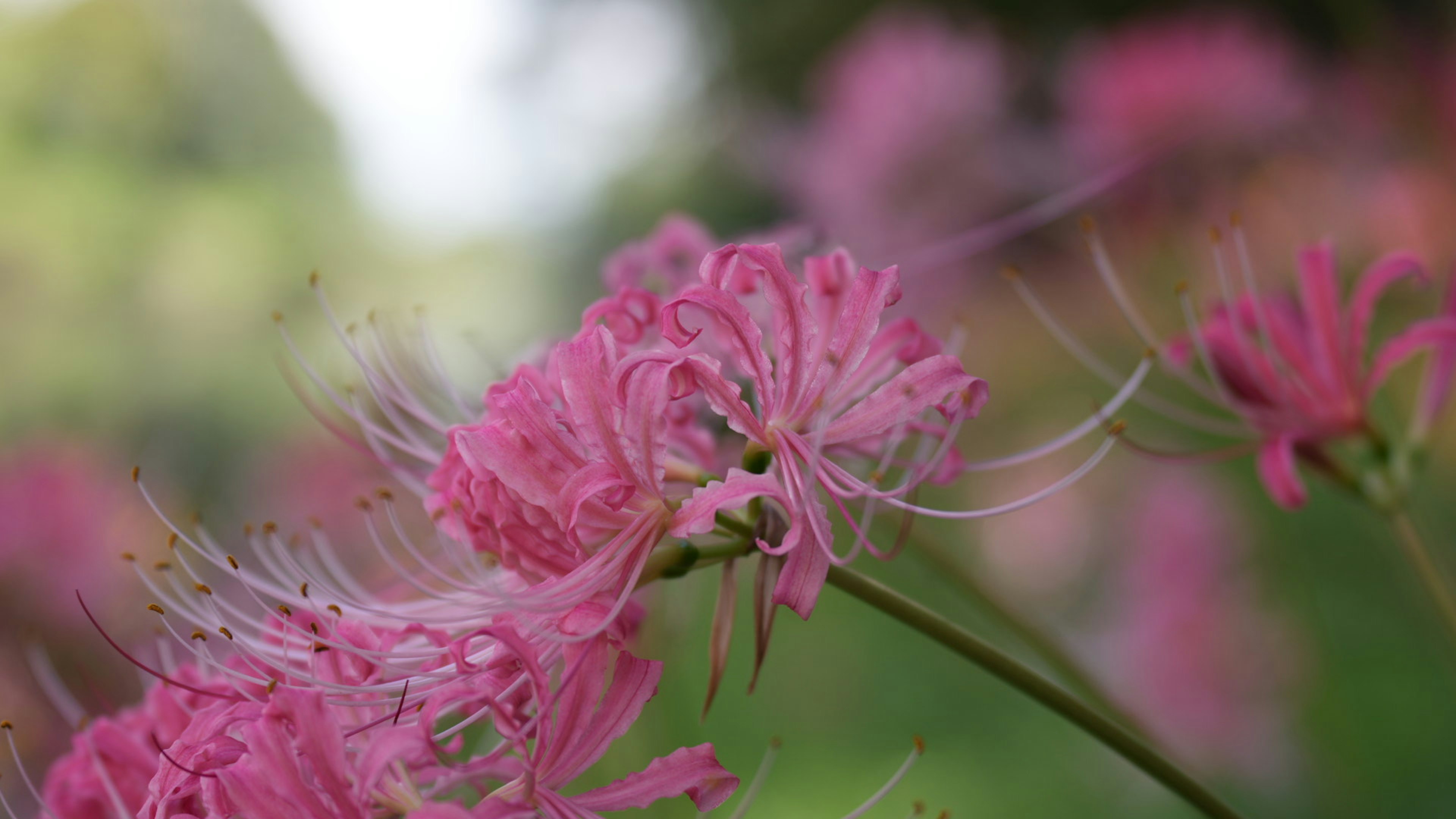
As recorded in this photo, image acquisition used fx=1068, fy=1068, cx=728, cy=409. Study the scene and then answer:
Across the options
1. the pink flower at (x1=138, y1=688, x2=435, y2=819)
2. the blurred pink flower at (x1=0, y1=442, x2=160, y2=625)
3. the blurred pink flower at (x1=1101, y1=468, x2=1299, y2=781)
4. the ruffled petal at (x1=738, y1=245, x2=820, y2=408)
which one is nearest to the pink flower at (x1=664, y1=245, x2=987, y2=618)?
the ruffled petal at (x1=738, y1=245, x2=820, y2=408)

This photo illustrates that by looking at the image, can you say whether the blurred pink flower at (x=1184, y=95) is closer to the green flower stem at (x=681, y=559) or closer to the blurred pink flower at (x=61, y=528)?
the green flower stem at (x=681, y=559)

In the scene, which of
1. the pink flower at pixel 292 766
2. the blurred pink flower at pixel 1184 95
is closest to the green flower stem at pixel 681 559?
the pink flower at pixel 292 766

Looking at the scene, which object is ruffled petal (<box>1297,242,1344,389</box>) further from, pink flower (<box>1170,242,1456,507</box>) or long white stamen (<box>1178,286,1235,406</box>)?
→ long white stamen (<box>1178,286,1235,406</box>)

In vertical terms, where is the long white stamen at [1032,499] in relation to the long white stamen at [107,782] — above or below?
below

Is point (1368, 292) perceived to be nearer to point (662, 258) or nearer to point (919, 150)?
point (662, 258)

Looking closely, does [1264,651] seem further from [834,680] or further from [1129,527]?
[834,680]

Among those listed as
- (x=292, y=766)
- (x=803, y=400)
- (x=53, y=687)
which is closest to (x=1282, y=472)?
(x=803, y=400)

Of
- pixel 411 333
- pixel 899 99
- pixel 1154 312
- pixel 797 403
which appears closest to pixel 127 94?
pixel 899 99
